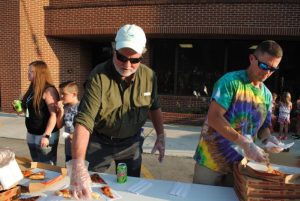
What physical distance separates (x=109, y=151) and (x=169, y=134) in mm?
6040

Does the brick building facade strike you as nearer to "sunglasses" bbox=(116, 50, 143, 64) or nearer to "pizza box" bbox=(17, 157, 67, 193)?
"sunglasses" bbox=(116, 50, 143, 64)

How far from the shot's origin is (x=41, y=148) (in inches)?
153

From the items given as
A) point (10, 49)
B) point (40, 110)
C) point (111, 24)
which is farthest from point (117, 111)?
point (10, 49)

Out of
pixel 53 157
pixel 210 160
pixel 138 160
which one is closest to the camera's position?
pixel 210 160

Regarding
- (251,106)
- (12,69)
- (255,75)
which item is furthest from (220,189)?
(12,69)

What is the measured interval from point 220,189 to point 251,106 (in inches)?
26.4

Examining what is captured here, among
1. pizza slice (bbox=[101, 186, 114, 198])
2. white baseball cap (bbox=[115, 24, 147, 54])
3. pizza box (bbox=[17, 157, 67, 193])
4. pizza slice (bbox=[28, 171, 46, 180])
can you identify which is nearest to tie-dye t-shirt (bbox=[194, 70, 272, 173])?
white baseball cap (bbox=[115, 24, 147, 54])

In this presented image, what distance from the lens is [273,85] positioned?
37.4ft

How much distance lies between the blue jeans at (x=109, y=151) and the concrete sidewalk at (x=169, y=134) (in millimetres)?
3971

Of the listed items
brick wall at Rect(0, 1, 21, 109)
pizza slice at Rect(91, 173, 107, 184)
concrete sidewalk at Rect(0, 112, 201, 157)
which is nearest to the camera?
pizza slice at Rect(91, 173, 107, 184)

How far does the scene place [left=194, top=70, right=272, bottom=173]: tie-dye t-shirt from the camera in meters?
2.42

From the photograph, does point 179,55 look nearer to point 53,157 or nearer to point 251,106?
point 53,157

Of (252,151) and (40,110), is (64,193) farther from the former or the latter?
(40,110)

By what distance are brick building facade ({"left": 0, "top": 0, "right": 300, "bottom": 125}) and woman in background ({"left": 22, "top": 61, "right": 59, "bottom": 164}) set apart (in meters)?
7.16
